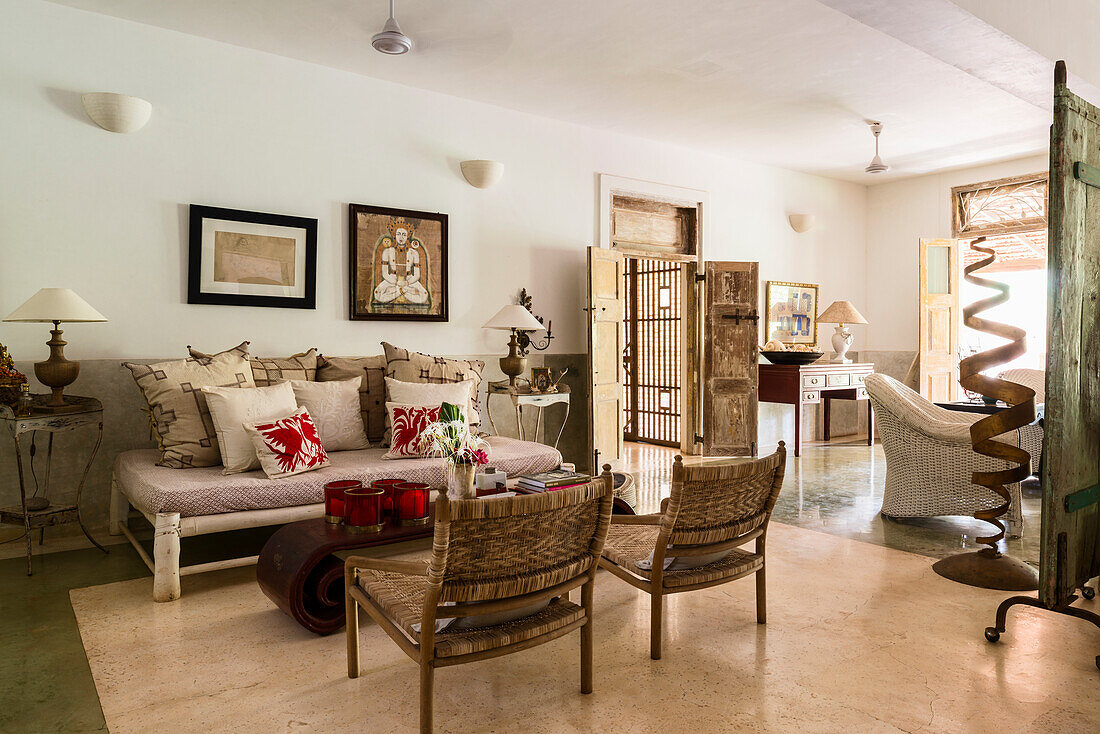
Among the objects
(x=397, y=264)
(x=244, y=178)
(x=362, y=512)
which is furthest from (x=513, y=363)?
(x=362, y=512)

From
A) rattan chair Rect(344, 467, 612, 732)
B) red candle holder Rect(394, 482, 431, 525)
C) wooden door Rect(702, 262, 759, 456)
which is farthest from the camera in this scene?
wooden door Rect(702, 262, 759, 456)

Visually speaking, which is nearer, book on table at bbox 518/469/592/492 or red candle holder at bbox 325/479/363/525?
red candle holder at bbox 325/479/363/525

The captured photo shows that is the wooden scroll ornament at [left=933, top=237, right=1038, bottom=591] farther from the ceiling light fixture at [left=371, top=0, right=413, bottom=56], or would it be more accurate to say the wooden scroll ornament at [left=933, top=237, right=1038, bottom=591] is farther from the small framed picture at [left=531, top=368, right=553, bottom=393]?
the ceiling light fixture at [left=371, top=0, right=413, bottom=56]

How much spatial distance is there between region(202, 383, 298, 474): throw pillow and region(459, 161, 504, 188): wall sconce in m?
2.66

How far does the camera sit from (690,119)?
643 centimetres

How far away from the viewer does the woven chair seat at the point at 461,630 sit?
210cm

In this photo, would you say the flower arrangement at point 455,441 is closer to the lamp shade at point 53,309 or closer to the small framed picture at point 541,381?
the lamp shade at point 53,309

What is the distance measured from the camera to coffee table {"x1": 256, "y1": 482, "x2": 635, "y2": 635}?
2906mm

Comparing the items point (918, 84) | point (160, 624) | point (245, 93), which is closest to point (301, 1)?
point (245, 93)

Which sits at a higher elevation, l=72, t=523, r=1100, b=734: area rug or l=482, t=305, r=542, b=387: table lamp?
l=482, t=305, r=542, b=387: table lamp

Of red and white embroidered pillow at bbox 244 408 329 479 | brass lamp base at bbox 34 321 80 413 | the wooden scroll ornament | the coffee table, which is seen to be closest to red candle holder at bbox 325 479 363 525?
the coffee table

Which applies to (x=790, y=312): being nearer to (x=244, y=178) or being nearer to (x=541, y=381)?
(x=541, y=381)

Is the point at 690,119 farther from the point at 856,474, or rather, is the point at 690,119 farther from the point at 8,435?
the point at 8,435

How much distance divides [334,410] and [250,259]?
1286 mm
